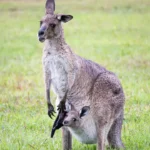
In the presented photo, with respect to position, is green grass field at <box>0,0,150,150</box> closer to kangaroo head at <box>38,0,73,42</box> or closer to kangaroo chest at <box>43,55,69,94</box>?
kangaroo chest at <box>43,55,69,94</box>

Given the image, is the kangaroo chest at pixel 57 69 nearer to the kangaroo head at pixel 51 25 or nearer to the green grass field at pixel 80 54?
the kangaroo head at pixel 51 25

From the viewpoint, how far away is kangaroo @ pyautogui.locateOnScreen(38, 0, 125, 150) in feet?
21.2

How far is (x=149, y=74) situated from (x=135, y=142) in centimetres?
534

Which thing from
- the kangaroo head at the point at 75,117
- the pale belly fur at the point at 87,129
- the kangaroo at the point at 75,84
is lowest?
the pale belly fur at the point at 87,129

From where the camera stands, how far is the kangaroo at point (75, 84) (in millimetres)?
6477

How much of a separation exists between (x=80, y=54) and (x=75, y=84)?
8.86 metres

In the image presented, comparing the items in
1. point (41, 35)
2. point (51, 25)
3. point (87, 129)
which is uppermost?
point (51, 25)

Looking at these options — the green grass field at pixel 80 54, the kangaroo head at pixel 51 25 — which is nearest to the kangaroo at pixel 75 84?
the kangaroo head at pixel 51 25

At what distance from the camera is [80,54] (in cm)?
1548

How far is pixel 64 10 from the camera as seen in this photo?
27.7 meters

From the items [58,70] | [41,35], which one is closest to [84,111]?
[58,70]

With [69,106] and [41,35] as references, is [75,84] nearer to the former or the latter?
[69,106]

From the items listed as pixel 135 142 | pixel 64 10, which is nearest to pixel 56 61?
pixel 135 142

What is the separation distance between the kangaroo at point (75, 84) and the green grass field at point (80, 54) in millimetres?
736
